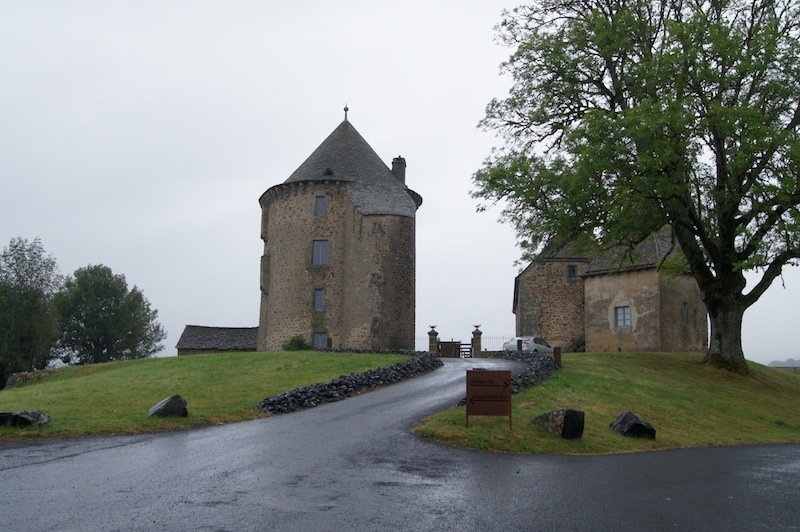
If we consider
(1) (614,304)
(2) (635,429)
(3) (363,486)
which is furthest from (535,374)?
(1) (614,304)

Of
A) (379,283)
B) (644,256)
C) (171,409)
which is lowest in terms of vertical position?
(171,409)

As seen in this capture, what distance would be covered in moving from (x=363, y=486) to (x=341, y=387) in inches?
453

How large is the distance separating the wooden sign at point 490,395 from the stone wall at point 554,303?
36022 millimetres

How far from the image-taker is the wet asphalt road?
29.1ft

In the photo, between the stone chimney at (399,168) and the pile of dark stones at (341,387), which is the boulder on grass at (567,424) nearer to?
the pile of dark stones at (341,387)

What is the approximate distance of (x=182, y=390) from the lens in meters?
22.6

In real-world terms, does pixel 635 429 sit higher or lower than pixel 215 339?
lower

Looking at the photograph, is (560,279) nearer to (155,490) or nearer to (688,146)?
(688,146)

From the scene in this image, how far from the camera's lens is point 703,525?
29.6ft

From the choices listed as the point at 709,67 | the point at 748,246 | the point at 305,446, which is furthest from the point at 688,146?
the point at 305,446

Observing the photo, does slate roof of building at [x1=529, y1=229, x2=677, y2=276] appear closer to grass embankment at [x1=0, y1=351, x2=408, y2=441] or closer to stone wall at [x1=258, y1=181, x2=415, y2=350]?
stone wall at [x1=258, y1=181, x2=415, y2=350]

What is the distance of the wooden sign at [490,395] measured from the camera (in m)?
15.6

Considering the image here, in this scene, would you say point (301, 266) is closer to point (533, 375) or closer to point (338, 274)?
point (338, 274)

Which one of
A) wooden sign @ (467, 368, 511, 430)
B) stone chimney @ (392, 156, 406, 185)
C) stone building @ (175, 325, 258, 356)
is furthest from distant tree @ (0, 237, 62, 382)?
wooden sign @ (467, 368, 511, 430)
